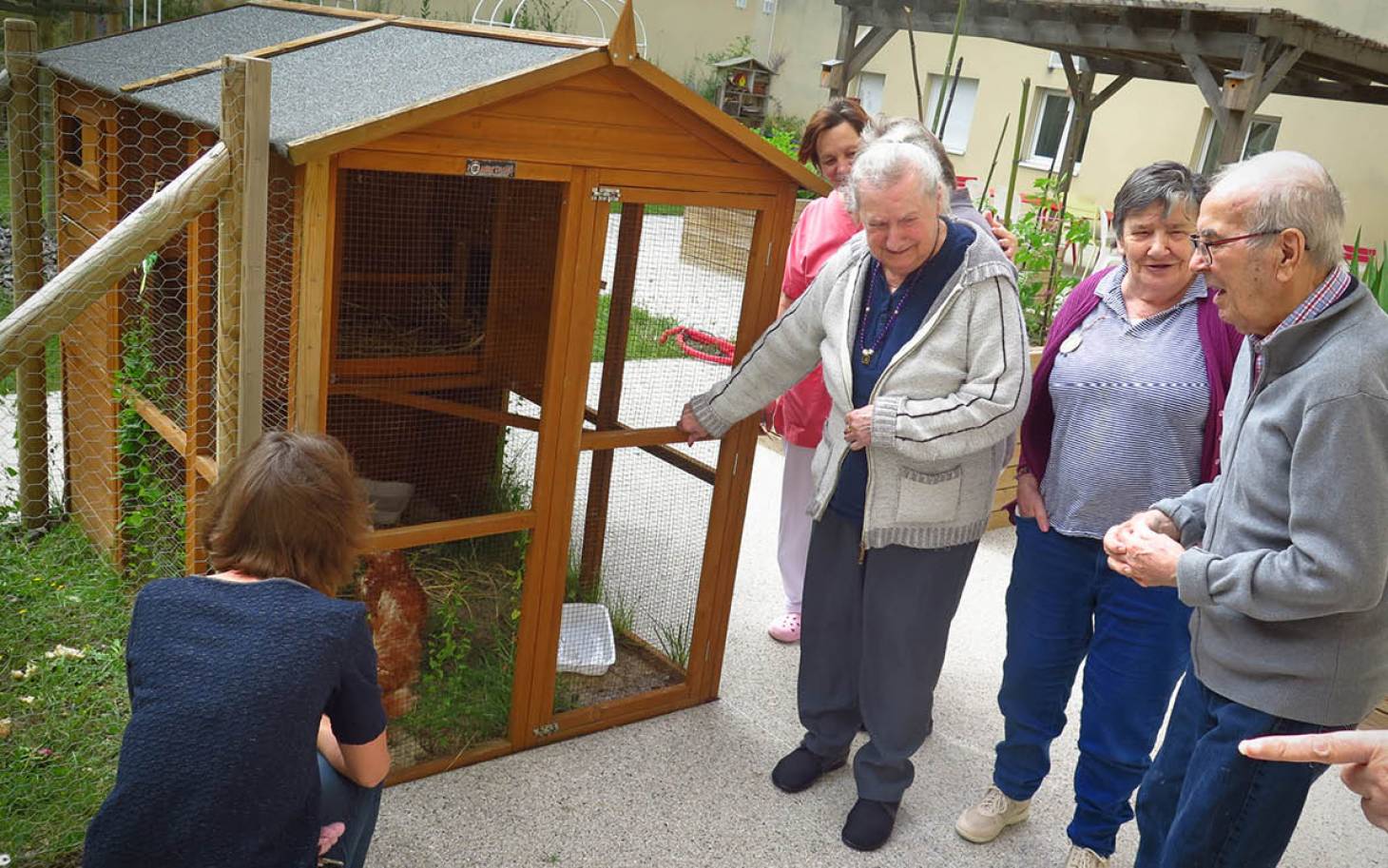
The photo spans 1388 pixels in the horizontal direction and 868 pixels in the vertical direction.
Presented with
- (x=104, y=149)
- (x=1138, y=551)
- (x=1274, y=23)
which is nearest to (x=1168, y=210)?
(x=1138, y=551)

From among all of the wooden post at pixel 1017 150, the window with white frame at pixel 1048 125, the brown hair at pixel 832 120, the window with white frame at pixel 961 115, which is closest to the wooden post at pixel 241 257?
the brown hair at pixel 832 120

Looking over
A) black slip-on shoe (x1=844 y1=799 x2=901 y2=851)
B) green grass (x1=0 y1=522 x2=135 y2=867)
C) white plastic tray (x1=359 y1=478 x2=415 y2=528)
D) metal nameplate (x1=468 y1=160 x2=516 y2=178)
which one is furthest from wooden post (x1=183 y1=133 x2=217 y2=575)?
black slip-on shoe (x1=844 y1=799 x2=901 y2=851)

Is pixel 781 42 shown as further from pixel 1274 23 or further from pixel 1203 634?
pixel 1203 634

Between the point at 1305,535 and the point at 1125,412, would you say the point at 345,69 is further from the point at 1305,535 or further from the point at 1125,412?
the point at 1305,535

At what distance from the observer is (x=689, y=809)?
2.88 meters

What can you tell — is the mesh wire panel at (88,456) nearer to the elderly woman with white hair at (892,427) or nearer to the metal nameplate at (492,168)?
the metal nameplate at (492,168)

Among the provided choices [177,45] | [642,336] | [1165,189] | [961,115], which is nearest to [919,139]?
[1165,189]

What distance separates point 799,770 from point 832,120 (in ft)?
5.95

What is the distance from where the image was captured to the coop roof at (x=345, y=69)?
2.20 m

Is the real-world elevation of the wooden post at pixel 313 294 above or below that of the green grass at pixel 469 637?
above

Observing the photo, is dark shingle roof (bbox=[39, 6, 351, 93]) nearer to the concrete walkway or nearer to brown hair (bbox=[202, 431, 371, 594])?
brown hair (bbox=[202, 431, 371, 594])

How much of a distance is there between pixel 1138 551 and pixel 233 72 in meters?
1.82

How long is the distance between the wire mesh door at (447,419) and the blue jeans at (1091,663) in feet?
4.10

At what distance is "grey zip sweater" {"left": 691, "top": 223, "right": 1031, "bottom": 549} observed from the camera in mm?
2451
